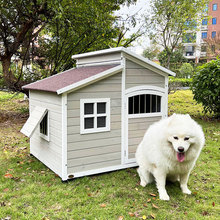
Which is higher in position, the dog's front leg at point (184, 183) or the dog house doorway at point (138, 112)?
the dog house doorway at point (138, 112)

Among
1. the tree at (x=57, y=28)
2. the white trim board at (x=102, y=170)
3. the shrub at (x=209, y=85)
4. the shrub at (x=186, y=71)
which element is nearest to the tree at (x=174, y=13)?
the tree at (x=57, y=28)

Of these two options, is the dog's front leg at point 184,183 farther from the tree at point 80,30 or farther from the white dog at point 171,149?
the tree at point 80,30

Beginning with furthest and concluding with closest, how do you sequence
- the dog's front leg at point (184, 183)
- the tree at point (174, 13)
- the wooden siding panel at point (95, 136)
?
the tree at point (174, 13) < the wooden siding panel at point (95, 136) < the dog's front leg at point (184, 183)

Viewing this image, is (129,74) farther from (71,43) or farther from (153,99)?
(71,43)

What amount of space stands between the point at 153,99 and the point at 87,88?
5.65 feet

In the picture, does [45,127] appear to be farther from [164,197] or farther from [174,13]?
[174,13]

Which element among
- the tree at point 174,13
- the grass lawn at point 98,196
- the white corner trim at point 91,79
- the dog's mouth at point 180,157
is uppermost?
the tree at point 174,13

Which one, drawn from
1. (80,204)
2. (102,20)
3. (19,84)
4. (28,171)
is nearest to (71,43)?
(102,20)

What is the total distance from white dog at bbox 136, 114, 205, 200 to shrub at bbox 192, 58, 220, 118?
20.1ft

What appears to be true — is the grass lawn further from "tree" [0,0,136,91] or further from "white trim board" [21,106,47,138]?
"tree" [0,0,136,91]

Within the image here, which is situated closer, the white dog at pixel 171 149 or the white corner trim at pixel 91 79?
the white dog at pixel 171 149

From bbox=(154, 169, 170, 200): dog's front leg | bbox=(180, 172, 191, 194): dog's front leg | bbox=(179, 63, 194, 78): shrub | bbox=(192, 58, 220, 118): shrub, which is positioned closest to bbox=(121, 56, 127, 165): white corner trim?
bbox=(154, 169, 170, 200): dog's front leg

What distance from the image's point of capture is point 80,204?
396 cm

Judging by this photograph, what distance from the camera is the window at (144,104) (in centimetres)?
544
